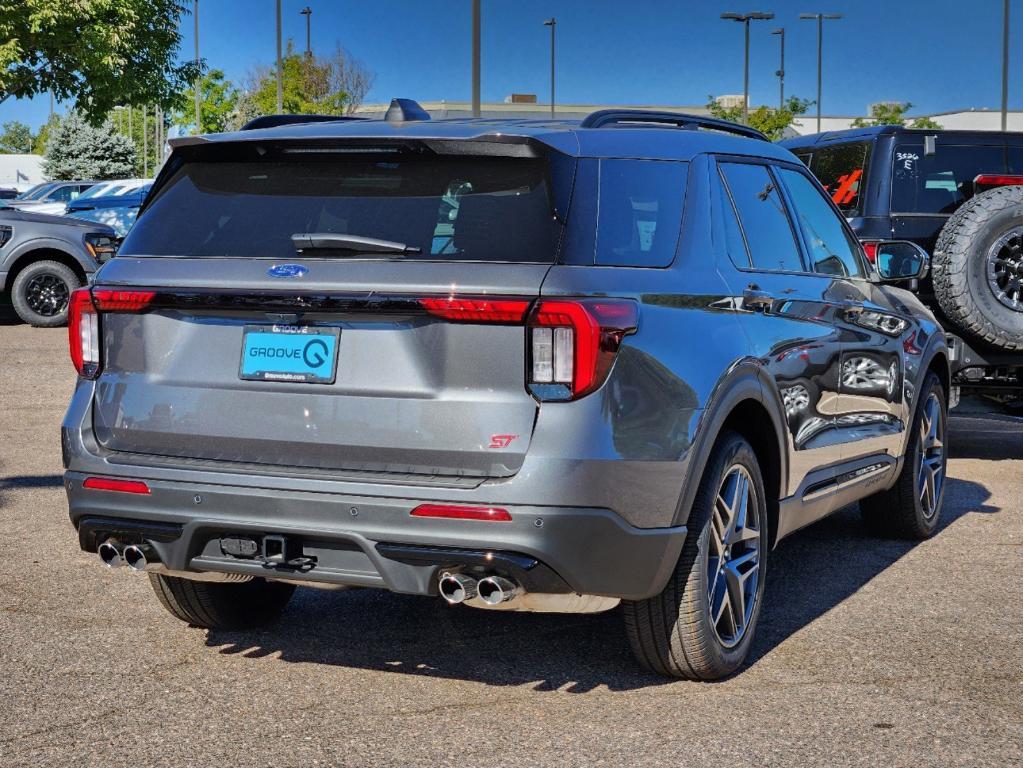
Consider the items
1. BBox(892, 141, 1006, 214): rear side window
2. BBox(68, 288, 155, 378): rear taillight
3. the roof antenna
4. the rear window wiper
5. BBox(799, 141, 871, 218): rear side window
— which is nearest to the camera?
the rear window wiper

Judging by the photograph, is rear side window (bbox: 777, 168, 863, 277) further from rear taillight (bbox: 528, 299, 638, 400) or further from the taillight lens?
the taillight lens

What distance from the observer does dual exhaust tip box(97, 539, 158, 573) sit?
4281mm

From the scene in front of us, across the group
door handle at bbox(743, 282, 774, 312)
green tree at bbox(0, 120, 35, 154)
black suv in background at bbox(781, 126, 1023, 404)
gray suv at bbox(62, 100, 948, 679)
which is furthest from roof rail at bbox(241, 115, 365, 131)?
green tree at bbox(0, 120, 35, 154)

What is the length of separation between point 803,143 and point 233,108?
54.4 m

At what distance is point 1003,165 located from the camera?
10211mm

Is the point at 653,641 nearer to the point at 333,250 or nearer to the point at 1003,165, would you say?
the point at 333,250

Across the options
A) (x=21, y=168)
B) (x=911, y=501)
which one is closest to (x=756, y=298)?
(x=911, y=501)

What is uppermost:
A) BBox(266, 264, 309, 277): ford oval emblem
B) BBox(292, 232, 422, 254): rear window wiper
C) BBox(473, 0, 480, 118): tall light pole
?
BBox(473, 0, 480, 118): tall light pole

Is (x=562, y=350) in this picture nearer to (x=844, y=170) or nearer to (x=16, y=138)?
(x=844, y=170)

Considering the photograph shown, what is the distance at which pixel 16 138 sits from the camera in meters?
154

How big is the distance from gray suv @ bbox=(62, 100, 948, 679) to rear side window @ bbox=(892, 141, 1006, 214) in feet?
17.1

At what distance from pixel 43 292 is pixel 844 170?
11.6 meters

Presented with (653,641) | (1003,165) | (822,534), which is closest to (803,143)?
(1003,165)

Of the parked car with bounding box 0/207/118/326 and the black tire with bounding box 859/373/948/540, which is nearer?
the black tire with bounding box 859/373/948/540
